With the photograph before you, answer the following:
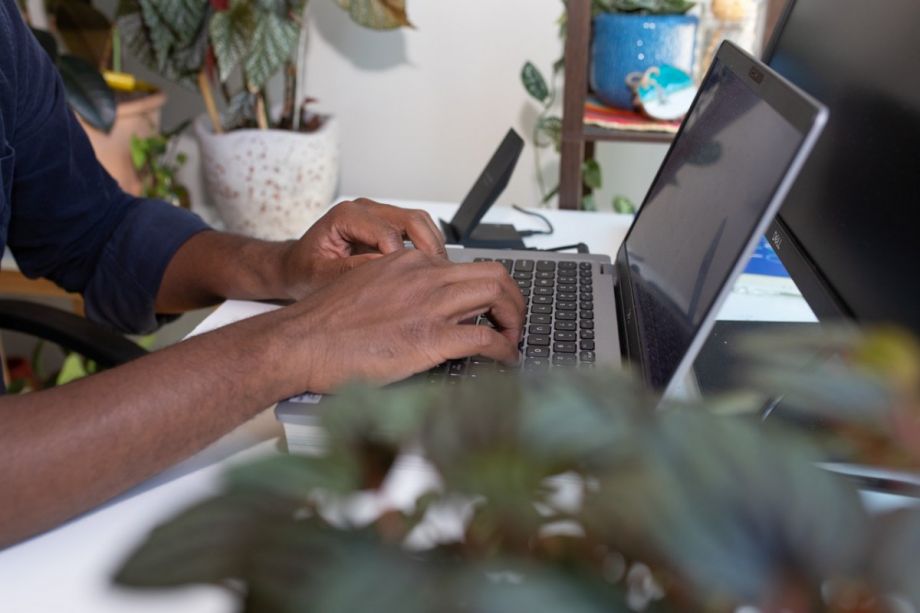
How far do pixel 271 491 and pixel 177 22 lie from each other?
169 cm

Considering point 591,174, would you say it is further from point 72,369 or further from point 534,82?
point 72,369

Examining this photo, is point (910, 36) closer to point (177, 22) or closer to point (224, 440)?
point (224, 440)

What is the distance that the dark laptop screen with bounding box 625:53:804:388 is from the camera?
0.51 meters

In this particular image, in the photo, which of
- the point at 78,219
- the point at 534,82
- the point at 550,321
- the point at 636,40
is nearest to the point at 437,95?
the point at 534,82

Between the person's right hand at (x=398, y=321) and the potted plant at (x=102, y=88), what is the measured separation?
3.27 feet

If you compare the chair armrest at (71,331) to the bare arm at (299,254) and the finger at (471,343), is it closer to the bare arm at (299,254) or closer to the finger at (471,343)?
the bare arm at (299,254)

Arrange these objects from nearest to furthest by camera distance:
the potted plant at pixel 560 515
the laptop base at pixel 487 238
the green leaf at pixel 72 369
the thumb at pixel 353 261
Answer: the potted plant at pixel 560 515 → the thumb at pixel 353 261 → the laptop base at pixel 487 238 → the green leaf at pixel 72 369

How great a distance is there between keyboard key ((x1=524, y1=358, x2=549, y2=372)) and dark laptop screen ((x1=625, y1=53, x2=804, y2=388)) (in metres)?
0.08

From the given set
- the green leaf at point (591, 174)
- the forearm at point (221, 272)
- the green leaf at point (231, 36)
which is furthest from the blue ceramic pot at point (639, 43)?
the green leaf at point (231, 36)

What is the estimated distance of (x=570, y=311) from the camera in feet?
2.60

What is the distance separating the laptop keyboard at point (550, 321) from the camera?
0.67 m

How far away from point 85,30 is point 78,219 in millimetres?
1012

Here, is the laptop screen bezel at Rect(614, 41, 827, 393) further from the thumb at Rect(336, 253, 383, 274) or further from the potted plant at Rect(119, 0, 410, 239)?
the potted plant at Rect(119, 0, 410, 239)

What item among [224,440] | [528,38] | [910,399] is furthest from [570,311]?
[528,38]
